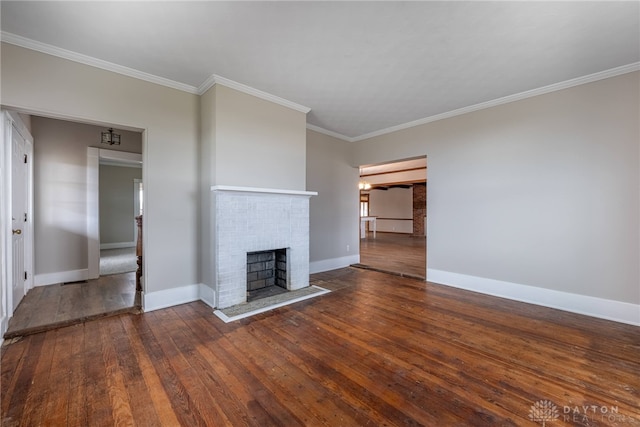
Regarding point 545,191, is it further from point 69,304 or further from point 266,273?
point 69,304

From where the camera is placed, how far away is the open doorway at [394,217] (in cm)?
613

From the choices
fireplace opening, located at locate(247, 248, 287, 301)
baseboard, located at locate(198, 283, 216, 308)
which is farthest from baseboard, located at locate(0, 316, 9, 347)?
fireplace opening, located at locate(247, 248, 287, 301)

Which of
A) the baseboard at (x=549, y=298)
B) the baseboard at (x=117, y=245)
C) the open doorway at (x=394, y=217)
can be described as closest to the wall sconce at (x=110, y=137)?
the baseboard at (x=117, y=245)

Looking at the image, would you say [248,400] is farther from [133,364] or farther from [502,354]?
[502,354]

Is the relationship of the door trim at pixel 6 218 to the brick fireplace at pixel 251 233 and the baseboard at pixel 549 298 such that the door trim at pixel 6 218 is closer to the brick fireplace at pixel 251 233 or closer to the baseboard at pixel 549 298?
the brick fireplace at pixel 251 233

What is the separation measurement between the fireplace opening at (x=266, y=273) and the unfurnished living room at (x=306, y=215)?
7cm

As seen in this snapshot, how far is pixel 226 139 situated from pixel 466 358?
10.8 ft

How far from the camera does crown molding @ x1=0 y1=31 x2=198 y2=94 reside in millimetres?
2297

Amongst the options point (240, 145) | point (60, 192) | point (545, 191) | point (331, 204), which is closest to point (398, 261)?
point (331, 204)

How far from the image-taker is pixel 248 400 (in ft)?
5.28

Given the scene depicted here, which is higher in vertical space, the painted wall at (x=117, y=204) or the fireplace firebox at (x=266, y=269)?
the painted wall at (x=117, y=204)

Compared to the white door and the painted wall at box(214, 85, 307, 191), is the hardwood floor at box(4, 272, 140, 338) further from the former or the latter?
the painted wall at box(214, 85, 307, 191)

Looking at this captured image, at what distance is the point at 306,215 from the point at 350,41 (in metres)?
2.30

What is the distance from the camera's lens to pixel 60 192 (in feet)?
12.8
